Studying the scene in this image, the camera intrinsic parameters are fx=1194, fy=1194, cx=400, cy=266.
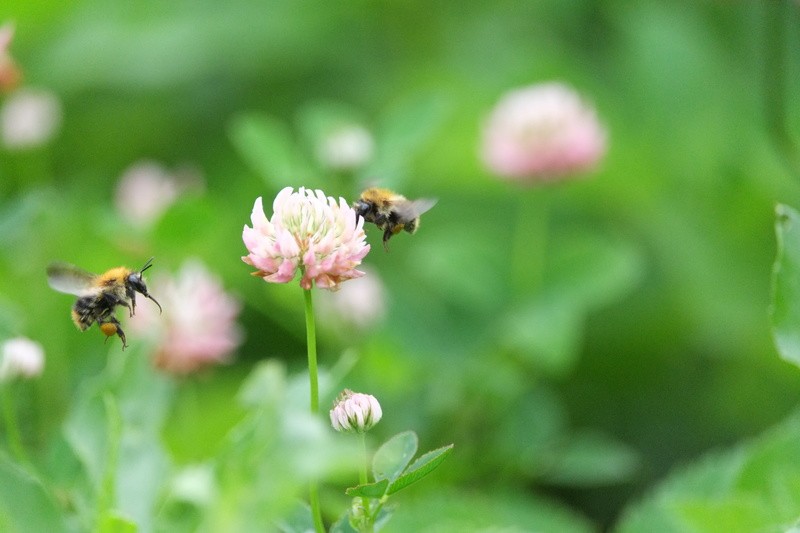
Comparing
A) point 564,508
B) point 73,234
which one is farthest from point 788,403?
point 73,234

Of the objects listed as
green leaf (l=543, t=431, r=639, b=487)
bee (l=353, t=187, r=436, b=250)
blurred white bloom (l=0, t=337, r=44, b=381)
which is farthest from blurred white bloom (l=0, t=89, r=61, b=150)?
bee (l=353, t=187, r=436, b=250)

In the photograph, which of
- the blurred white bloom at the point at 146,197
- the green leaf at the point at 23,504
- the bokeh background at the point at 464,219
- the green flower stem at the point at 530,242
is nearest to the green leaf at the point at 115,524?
the green leaf at the point at 23,504

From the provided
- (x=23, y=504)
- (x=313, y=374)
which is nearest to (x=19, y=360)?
(x=23, y=504)

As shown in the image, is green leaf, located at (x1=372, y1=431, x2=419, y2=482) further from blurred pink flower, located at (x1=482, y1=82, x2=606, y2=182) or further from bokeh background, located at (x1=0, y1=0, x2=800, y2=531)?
→ blurred pink flower, located at (x1=482, y1=82, x2=606, y2=182)

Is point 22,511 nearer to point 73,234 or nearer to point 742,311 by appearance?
point 73,234

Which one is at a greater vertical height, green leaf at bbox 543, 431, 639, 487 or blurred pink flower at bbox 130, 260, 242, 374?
blurred pink flower at bbox 130, 260, 242, 374

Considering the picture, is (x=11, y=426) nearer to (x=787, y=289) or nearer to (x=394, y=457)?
(x=394, y=457)

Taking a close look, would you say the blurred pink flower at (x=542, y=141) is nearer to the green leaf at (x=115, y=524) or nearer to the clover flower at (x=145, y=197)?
the clover flower at (x=145, y=197)
